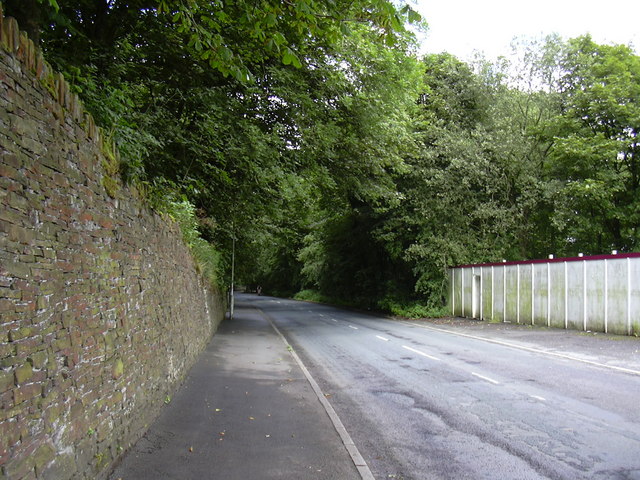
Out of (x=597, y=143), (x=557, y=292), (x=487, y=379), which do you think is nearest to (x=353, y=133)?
(x=487, y=379)

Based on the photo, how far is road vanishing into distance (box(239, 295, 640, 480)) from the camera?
5297 mm

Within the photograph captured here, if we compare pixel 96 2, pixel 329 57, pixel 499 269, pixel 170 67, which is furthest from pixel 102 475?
pixel 499 269

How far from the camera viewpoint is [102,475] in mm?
4348

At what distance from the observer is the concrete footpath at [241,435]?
4.87 m

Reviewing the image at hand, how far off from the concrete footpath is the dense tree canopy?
2.99 meters

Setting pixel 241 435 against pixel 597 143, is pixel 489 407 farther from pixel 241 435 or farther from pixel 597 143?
pixel 597 143

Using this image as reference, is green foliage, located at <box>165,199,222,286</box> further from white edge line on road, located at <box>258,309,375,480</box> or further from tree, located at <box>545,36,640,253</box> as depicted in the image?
tree, located at <box>545,36,640,253</box>

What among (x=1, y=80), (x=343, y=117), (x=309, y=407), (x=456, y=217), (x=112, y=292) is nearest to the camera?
(x=1, y=80)

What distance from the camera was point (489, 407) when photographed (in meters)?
7.59

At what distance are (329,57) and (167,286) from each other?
362 inches

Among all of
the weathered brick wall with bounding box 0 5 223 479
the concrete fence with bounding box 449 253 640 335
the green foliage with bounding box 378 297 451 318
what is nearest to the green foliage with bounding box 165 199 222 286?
the weathered brick wall with bounding box 0 5 223 479

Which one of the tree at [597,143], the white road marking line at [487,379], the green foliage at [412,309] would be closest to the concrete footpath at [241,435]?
the white road marking line at [487,379]

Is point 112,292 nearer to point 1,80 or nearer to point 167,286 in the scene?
point 1,80

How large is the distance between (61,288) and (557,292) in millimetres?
20104
